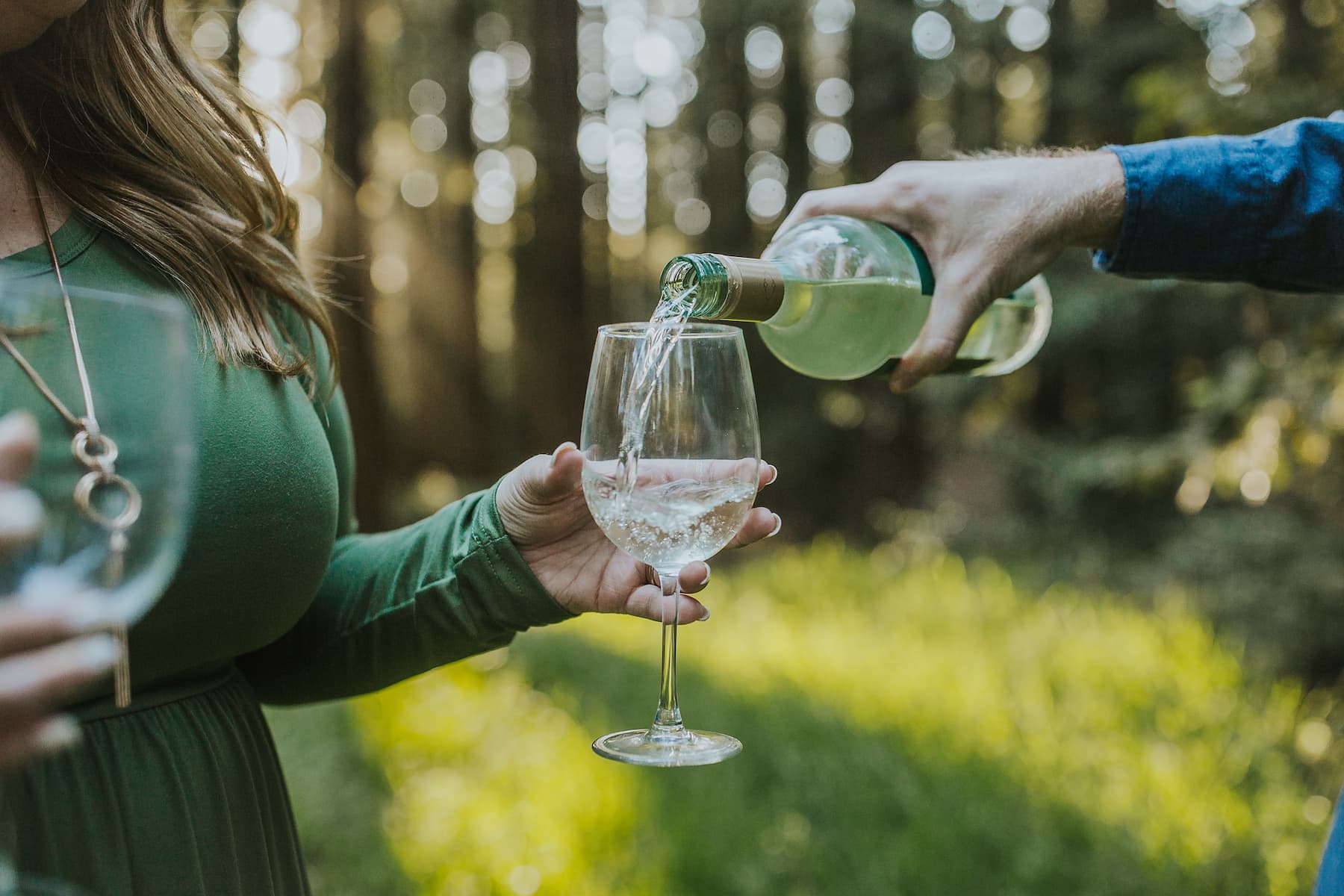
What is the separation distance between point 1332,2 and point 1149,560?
387 centimetres

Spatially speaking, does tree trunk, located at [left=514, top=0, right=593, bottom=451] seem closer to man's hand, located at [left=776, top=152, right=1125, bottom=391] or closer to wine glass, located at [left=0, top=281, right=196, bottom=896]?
man's hand, located at [left=776, top=152, right=1125, bottom=391]

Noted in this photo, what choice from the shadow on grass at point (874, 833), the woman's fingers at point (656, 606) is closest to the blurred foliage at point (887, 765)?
the shadow on grass at point (874, 833)

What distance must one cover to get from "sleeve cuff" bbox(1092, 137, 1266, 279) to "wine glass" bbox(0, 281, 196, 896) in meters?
1.57

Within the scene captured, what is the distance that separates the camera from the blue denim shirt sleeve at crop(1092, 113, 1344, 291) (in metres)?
1.77

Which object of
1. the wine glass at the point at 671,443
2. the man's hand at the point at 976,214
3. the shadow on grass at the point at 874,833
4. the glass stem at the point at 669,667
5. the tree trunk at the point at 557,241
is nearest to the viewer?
the wine glass at the point at 671,443

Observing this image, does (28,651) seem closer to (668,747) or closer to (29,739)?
(29,739)

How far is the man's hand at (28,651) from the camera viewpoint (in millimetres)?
653

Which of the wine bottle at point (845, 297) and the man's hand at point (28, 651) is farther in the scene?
the wine bottle at point (845, 297)

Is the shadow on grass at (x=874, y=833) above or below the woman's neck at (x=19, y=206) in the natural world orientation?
below

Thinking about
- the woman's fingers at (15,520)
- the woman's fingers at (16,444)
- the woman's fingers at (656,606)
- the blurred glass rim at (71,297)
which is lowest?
the woman's fingers at (656,606)

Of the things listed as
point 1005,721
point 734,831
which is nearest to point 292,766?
point 734,831

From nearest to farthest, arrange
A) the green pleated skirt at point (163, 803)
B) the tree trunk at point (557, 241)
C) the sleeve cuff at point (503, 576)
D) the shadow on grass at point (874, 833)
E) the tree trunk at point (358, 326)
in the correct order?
1. the green pleated skirt at point (163, 803)
2. the sleeve cuff at point (503, 576)
3. the shadow on grass at point (874, 833)
4. the tree trunk at point (557, 241)
5. the tree trunk at point (358, 326)

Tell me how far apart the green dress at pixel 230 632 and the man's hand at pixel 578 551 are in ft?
0.11

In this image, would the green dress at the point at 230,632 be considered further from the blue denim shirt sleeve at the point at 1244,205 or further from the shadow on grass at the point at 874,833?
the shadow on grass at the point at 874,833
